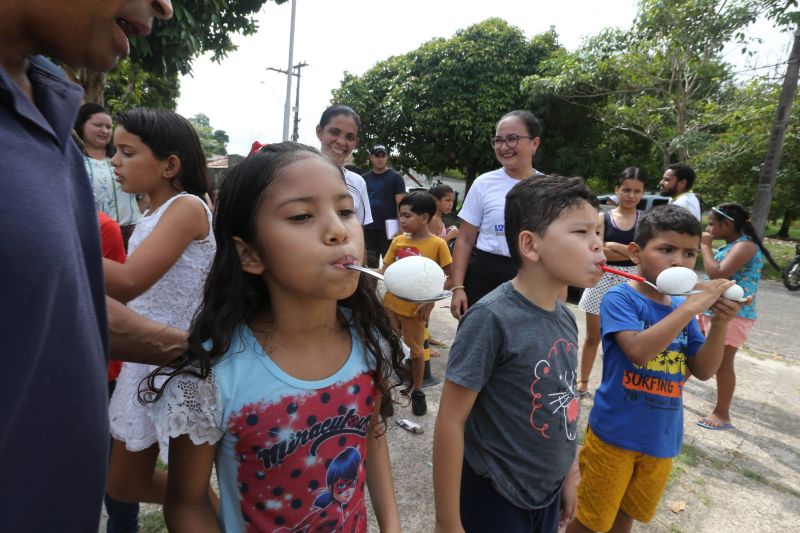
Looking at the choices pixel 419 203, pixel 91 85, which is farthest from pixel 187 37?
pixel 419 203

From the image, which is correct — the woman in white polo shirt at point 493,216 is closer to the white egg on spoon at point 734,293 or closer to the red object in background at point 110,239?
the white egg on spoon at point 734,293

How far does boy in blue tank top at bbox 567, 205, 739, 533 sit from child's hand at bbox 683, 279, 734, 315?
0.21 meters

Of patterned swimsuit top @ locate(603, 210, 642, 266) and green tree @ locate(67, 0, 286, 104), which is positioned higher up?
green tree @ locate(67, 0, 286, 104)

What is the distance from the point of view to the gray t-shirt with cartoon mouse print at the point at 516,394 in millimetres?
1489

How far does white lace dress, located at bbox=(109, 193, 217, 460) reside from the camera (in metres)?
1.66

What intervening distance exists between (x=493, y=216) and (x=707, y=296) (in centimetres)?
168

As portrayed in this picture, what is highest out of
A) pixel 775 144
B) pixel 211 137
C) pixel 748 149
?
pixel 748 149

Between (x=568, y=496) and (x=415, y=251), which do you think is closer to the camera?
(x=568, y=496)

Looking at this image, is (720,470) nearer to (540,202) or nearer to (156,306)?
(540,202)

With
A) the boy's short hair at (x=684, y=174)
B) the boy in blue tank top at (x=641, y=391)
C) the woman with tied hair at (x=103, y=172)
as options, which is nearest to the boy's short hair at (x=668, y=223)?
the boy in blue tank top at (x=641, y=391)

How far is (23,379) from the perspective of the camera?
24.3 inches

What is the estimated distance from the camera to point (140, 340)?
115 cm

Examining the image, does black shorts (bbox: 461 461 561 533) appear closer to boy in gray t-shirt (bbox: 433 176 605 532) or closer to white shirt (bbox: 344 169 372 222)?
boy in gray t-shirt (bbox: 433 176 605 532)

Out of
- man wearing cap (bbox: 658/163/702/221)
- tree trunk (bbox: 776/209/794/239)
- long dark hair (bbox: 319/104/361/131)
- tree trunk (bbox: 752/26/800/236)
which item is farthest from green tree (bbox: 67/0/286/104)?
tree trunk (bbox: 776/209/794/239)
